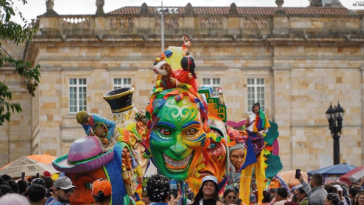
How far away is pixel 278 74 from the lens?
47.7 metres

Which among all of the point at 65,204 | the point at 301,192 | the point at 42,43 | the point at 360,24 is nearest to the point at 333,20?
the point at 360,24

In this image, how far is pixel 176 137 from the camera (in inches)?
555

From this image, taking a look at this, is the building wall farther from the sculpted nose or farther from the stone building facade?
the sculpted nose

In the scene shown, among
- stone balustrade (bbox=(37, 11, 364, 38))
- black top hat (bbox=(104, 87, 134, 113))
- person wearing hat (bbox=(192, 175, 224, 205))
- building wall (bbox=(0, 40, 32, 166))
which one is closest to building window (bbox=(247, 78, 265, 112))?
stone balustrade (bbox=(37, 11, 364, 38))

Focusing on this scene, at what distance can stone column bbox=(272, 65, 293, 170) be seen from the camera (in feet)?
155

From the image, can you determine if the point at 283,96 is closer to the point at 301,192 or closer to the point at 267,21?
the point at 267,21

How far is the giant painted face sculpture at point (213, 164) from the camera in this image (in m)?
15.1

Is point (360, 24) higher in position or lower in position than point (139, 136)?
higher

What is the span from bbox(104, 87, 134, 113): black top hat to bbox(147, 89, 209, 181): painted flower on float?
2716 mm

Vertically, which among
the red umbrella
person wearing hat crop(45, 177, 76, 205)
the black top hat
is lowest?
the red umbrella

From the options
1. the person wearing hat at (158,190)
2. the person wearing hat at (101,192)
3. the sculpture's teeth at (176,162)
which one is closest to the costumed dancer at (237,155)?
the sculpture's teeth at (176,162)

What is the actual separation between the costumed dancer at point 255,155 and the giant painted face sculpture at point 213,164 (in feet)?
5.79

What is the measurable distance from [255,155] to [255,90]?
3019 centimetres

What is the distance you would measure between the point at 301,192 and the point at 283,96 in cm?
3160
